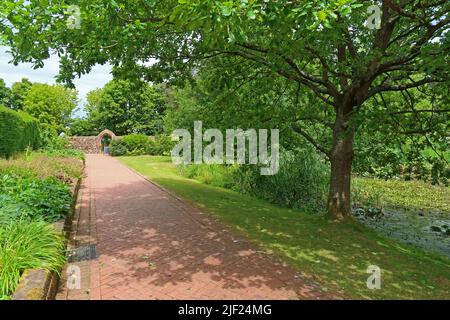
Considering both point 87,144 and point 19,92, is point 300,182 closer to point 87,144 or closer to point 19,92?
point 87,144

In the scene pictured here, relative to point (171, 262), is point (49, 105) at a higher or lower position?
higher

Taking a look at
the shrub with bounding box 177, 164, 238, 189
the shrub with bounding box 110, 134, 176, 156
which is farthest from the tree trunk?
the shrub with bounding box 110, 134, 176, 156

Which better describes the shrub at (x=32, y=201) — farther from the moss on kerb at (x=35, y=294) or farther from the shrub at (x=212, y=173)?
the shrub at (x=212, y=173)

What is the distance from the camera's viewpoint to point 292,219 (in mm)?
10125

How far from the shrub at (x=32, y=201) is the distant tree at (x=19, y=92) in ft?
170

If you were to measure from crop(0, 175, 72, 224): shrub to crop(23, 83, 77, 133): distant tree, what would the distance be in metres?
43.2

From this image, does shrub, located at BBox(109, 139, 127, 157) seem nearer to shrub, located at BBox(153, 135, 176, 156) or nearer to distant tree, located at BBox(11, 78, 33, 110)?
shrub, located at BBox(153, 135, 176, 156)

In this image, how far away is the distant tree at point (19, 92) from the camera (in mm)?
53625

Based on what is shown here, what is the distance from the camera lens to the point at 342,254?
7.05m

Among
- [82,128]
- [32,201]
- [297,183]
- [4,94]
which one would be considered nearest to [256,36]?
[32,201]

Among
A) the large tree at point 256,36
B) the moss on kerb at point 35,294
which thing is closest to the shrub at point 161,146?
the large tree at point 256,36

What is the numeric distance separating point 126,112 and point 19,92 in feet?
58.8

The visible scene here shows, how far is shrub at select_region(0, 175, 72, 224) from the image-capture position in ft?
21.3
